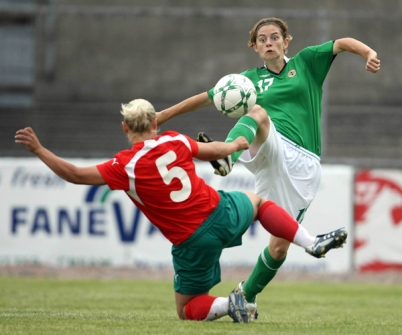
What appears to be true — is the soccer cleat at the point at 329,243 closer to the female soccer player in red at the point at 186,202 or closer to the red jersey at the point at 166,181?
the female soccer player in red at the point at 186,202

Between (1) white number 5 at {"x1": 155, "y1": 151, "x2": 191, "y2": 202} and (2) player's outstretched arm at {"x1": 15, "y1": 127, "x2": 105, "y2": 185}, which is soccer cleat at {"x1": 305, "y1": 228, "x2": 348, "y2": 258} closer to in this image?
(1) white number 5 at {"x1": 155, "y1": 151, "x2": 191, "y2": 202}

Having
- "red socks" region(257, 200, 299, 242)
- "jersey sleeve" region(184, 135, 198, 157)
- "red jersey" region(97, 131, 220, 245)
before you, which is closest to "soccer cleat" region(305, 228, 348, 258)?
"red socks" region(257, 200, 299, 242)

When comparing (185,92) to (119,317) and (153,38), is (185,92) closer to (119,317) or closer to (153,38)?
(153,38)

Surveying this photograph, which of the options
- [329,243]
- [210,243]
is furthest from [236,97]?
[329,243]

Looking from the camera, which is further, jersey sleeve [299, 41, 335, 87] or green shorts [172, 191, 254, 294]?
jersey sleeve [299, 41, 335, 87]

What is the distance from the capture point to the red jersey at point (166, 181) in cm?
521

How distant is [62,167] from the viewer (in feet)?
16.8

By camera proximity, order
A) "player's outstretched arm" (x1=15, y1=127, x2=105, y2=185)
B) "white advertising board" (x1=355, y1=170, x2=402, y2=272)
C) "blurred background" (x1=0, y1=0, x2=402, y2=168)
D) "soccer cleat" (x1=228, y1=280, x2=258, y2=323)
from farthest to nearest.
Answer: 1. "blurred background" (x1=0, y1=0, x2=402, y2=168)
2. "white advertising board" (x1=355, y1=170, x2=402, y2=272)
3. "soccer cleat" (x1=228, y1=280, x2=258, y2=323)
4. "player's outstretched arm" (x1=15, y1=127, x2=105, y2=185)

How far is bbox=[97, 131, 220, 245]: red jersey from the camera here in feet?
17.1

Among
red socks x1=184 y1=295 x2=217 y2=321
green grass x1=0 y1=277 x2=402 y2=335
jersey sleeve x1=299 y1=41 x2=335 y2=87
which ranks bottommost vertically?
green grass x1=0 y1=277 x2=402 y2=335

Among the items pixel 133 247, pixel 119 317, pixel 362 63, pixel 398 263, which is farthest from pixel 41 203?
pixel 362 63

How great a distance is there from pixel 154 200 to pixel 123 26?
12969 mm

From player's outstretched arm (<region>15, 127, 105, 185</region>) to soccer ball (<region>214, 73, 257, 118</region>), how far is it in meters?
1.33

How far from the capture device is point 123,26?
17766mm
